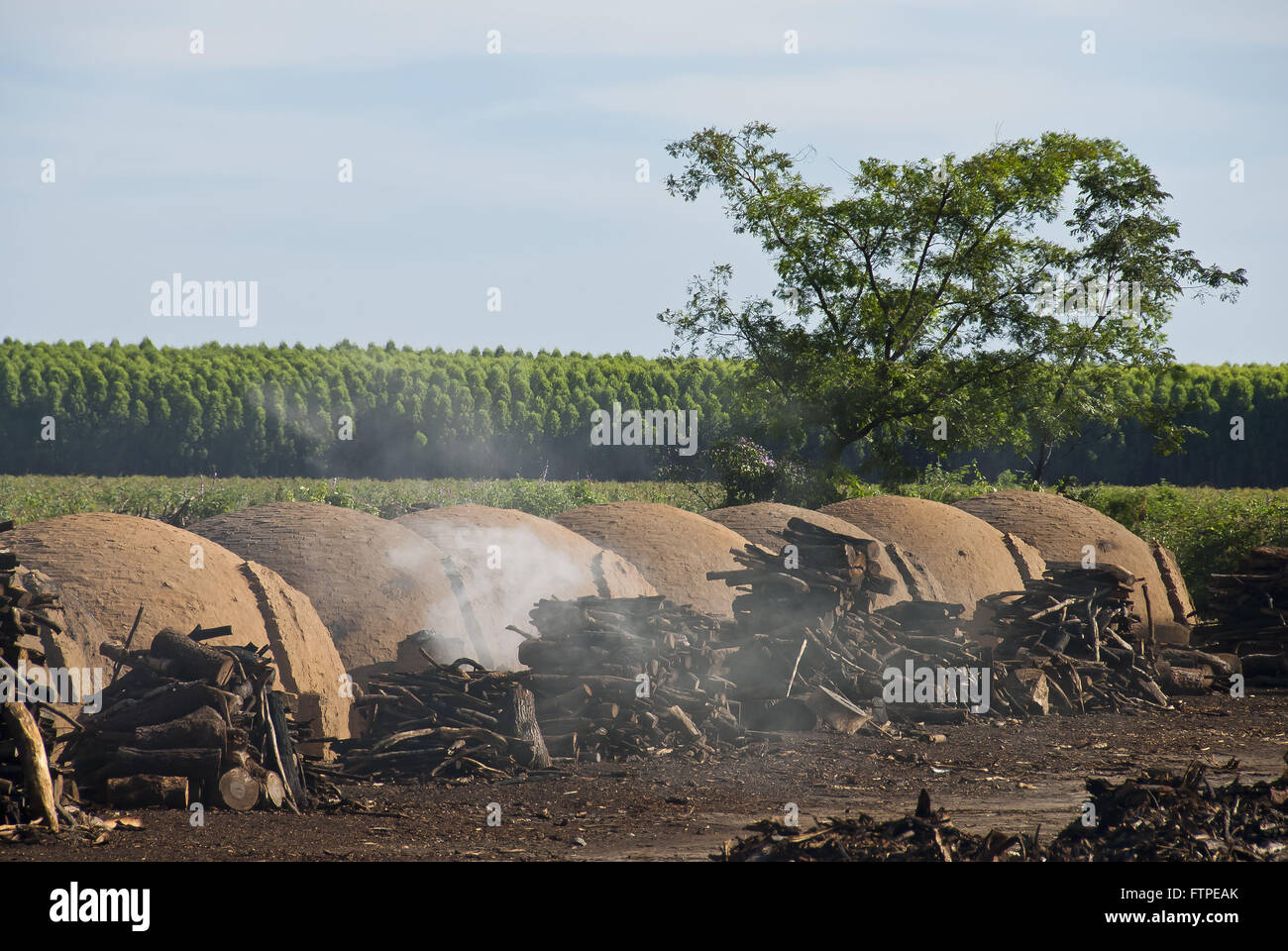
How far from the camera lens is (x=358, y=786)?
347 inches

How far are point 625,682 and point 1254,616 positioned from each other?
11106 mm

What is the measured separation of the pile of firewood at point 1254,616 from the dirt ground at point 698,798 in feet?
14.2

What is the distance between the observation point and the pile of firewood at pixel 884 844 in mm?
6379

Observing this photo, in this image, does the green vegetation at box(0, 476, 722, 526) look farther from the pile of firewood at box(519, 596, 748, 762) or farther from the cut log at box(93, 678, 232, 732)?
the cut log at box(93, 678, 232, 732)

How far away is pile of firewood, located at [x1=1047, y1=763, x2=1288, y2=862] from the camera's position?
6535 mm

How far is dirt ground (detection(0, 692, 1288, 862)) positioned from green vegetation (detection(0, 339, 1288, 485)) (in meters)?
46.6

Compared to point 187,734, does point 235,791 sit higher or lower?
lower

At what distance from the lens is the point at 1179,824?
688 cm

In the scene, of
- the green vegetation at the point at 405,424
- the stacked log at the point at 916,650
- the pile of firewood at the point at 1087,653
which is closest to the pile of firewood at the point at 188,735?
the stacked log at the point at 916,650

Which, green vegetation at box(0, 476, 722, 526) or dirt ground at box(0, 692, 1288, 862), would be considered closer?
dirt ground at box(0, 692, 1288, 862)

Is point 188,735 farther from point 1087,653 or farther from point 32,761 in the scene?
point 1087,653

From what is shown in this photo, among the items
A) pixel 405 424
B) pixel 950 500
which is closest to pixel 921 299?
pixel 950 500

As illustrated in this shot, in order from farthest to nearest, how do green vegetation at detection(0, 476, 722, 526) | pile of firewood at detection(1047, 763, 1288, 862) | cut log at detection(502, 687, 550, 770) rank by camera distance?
green vegetation at detection(0, 476, 722, 526) < cut log at detection(502, 687, 550, 770) < pile of firewood at detection(1047, 763, 1288, 862)

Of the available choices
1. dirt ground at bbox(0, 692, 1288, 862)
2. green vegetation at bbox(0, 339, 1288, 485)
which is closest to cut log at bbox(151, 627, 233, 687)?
dirt ground at bbox(0, 692, 1288, 862)
